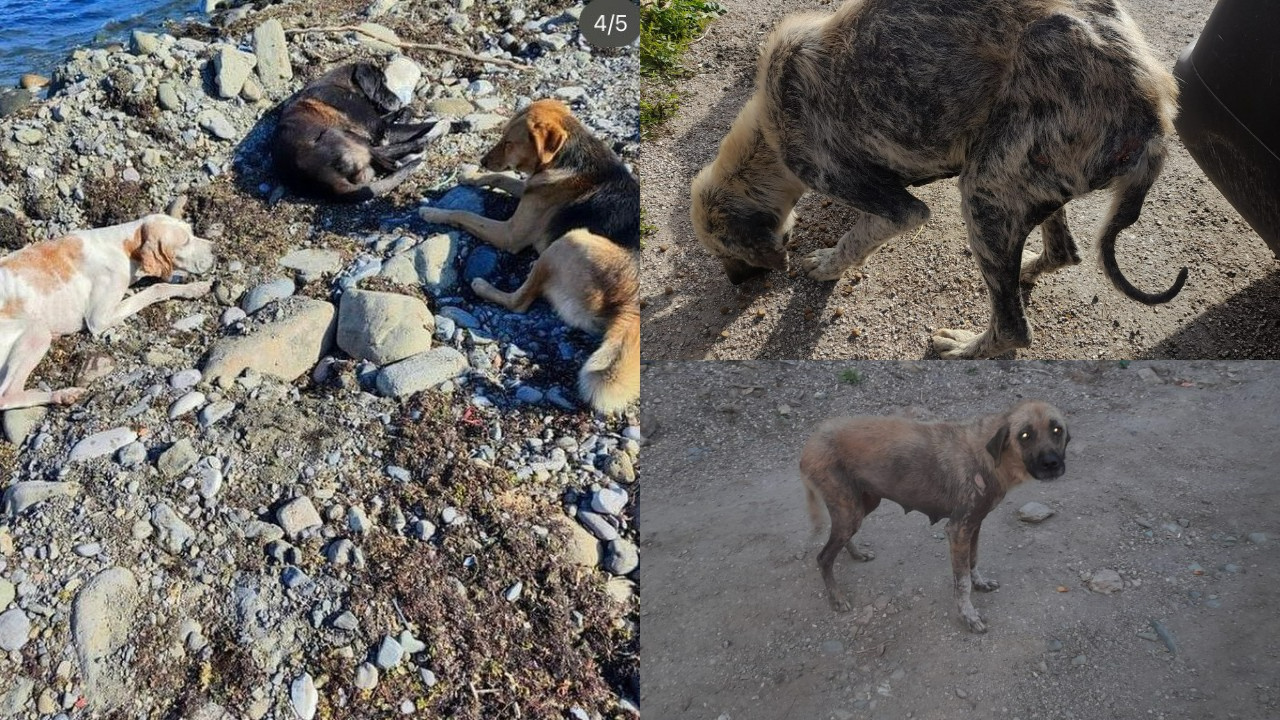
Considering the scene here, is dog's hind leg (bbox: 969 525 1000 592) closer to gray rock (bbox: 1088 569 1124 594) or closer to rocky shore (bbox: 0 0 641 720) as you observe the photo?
gray rock (bbox: 1088 569 1124 594)

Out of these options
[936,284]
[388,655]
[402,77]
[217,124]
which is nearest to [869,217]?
[936,284]

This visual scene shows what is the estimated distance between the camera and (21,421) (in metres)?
5.47

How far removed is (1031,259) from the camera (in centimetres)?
531

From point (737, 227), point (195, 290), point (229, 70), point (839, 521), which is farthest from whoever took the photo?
point (229, 70)

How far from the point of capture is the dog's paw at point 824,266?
17.5 ft

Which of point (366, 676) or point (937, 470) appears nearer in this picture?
point (937, 470)

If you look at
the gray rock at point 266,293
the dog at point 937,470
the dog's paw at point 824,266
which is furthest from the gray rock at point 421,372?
the dog at point 937,470

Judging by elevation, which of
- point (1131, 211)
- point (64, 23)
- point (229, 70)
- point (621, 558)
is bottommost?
point (64, 23)

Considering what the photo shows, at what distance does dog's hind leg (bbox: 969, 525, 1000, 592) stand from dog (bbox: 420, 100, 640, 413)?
2749 mm

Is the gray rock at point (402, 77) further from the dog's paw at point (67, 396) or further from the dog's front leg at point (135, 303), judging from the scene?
the dog's paw at point (67, 396)

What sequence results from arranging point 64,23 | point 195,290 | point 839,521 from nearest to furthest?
point 839,521 → point 195,290 → point 64,23

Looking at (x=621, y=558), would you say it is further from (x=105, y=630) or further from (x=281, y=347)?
(x=281, y=347)

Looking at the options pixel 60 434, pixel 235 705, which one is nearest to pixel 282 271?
pixel 60 434

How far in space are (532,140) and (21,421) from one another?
368cm
